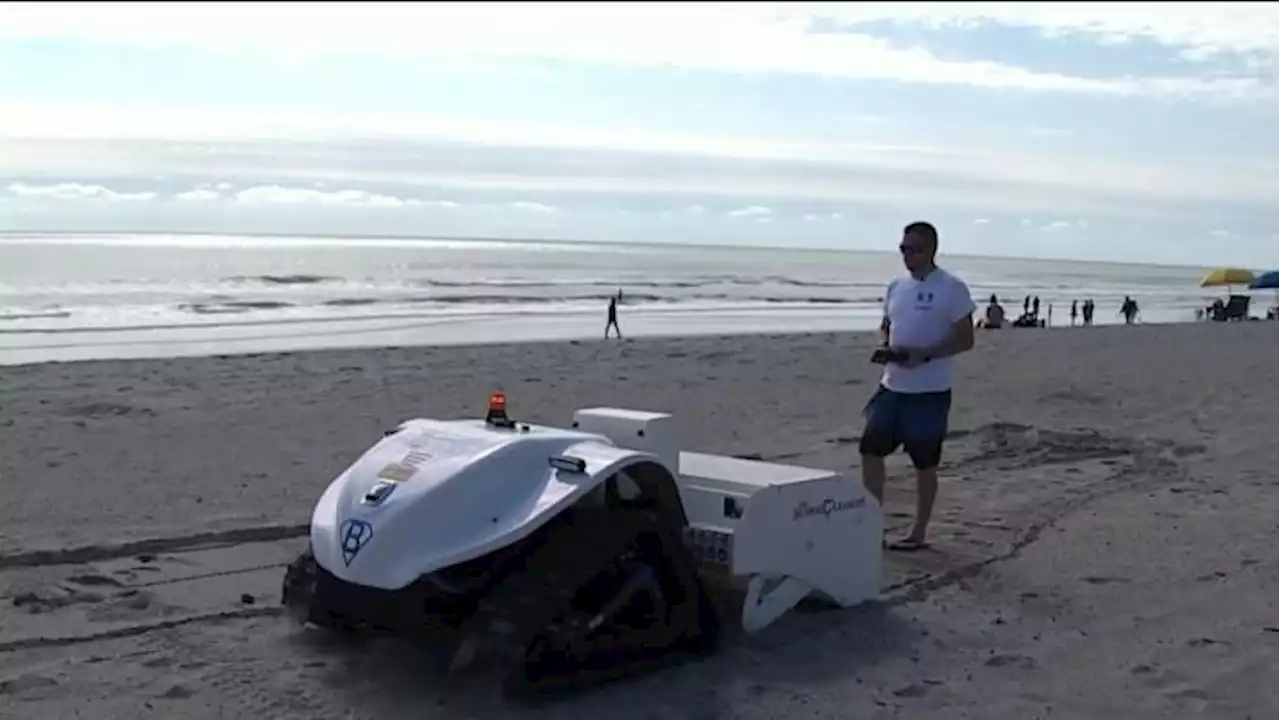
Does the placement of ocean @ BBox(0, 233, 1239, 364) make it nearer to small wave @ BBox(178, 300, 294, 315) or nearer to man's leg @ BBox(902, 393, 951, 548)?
small wave @ BBox(178, 300, 294, 315)

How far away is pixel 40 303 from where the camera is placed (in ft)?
112

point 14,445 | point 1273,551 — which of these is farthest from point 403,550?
point 14,445

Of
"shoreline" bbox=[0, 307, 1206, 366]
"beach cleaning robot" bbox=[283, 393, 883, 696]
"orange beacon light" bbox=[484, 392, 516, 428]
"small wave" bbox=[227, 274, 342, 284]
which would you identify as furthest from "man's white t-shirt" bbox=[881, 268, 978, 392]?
"small wave" bbox=[227, 274, 342, 284]

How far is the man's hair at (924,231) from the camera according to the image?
21.5 feet

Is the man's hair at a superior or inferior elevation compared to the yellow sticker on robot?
superior

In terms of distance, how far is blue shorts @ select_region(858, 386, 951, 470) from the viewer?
21.6ft

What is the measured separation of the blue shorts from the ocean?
17.3 metres

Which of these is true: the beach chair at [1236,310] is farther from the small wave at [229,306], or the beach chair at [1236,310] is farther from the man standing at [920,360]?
the man standing at [920,360]

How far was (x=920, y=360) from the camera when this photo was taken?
Answer: 654 centimetres

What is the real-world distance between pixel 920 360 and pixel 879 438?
43 cm

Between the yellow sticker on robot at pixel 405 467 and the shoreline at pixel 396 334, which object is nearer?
the yellow sticker on robot at pixel 405 467

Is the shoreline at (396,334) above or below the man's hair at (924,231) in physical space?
below

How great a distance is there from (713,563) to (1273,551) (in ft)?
10.7

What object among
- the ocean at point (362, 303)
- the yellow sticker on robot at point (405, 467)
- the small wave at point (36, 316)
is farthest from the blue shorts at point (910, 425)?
the small wave at point (36, 316)
